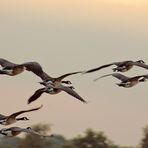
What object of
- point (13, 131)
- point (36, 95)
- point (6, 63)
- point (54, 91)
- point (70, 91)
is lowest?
point (13, 131)

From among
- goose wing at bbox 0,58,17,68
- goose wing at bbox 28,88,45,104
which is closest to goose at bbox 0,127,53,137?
goose wing at bbox 28,88,45,104

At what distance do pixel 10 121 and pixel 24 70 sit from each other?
1489mm

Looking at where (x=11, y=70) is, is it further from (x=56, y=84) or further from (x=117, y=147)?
(x=117, y=147)

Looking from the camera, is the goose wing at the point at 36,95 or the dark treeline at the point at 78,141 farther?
the dark treeline at the point at 78,141

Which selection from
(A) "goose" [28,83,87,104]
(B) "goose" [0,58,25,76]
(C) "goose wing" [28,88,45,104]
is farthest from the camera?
(C) "goose wing" [28,88,45,104]

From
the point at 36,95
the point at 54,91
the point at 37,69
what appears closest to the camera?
the point at 54,91

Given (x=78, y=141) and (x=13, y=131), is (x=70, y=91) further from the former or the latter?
(x=78, y=141)

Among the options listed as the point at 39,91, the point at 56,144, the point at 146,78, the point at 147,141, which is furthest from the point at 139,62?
the point at 56,144

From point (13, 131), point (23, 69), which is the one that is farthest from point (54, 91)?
point (13, 131)

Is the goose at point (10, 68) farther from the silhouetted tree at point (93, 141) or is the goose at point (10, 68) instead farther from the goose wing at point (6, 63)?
the silhouetted tree at point (93, 141)

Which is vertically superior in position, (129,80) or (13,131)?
(129,80)

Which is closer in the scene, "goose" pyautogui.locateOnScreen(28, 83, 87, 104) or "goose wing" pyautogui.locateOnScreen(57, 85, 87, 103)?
"goose" pyautogui.locateOnScreen(28, 83, 87, 104)

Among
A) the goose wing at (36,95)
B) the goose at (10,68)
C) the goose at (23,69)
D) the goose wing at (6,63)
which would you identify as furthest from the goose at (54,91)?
the goose wing at (6,63)

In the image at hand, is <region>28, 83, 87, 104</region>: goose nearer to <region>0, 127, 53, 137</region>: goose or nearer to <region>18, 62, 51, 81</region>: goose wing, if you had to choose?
<region>18, 62, 51, 81</region>: goose wing
